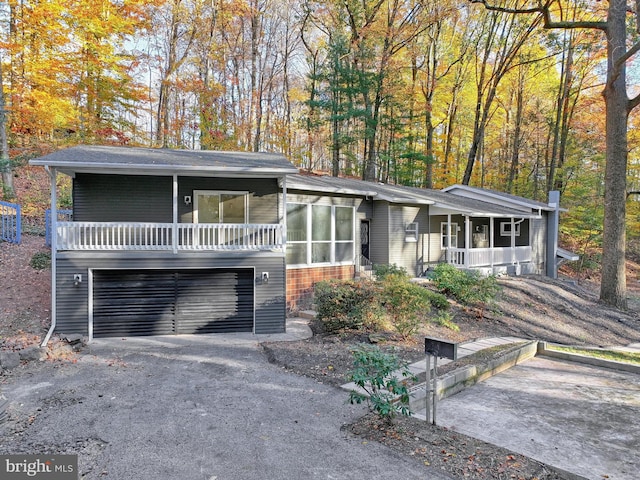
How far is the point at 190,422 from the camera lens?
4.43m

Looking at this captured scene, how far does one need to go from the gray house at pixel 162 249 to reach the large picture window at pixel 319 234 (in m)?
1.17

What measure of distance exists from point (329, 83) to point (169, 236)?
1624 cm

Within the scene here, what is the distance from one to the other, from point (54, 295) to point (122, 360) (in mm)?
2737

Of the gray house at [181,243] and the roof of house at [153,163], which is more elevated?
the roof of house at [153,163]

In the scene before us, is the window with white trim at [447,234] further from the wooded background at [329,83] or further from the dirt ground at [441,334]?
the wooded background at [329,83]

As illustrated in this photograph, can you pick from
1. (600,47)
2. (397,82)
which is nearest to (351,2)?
(397,82)

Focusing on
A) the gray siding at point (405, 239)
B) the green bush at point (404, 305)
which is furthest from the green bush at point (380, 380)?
the gray siding at point (405, 239)

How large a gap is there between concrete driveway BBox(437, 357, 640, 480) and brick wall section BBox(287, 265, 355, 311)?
20.1 ft

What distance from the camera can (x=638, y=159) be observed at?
28.4 m

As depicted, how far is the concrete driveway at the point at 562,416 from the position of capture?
3.73 m

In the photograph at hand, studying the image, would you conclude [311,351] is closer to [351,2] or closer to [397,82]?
[397,82]

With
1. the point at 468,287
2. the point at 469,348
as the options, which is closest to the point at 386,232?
the point at 468,287

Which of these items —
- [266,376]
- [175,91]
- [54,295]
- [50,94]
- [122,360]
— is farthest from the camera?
[175,91]

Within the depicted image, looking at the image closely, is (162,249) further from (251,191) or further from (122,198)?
(251,191)
